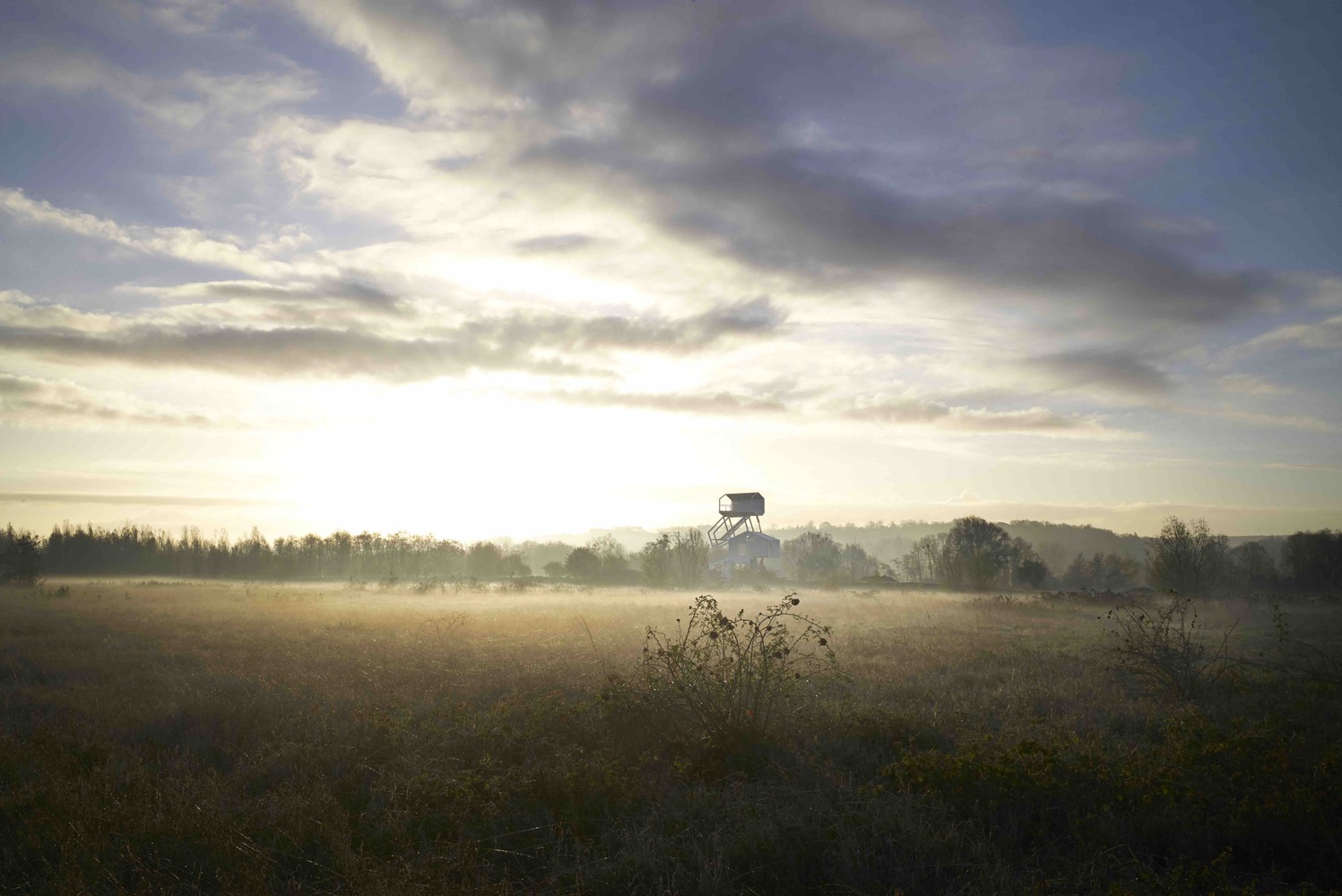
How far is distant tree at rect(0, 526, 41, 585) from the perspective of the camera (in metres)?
39.5

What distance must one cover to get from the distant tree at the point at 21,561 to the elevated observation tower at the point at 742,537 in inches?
2110

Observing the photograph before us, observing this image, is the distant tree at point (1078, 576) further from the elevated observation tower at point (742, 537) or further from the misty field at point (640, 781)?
the misty field at point (640, 781)

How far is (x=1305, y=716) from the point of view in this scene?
1007 centimetres

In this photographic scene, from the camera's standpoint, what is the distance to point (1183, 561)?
132 ft

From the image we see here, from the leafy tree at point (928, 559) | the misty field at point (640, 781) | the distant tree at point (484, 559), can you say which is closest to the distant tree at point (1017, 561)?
the leafy tree at point (928, 559)

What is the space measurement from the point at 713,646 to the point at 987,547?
5656 cm

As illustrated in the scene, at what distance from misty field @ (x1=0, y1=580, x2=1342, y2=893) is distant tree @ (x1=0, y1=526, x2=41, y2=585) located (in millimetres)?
33614

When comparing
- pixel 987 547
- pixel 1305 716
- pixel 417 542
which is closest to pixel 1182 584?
pixel 987 547

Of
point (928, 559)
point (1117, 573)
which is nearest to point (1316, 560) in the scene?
point (1117, 573)

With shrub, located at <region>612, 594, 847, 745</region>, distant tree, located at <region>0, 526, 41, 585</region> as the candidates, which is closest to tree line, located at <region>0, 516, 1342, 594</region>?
distant tree, located at <region>0, 526, 41, 585</region>

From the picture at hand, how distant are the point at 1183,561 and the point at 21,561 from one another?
68.5 m

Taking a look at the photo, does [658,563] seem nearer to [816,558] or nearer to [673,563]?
[673,563]

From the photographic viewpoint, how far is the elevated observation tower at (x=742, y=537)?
247 feet

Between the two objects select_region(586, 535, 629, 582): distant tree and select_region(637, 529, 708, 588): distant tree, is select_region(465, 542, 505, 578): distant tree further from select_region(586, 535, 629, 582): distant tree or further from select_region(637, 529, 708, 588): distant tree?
select_region(637, 529, 708, 588): distant tree
